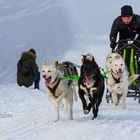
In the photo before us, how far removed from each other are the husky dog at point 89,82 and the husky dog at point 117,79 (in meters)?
1.23

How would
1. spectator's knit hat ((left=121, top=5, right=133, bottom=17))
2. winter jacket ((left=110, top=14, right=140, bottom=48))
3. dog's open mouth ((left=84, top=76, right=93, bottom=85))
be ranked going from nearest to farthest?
dog's open mouth ((left=84, top=76, right=93, bottom=85))
spectator's knit hat ((left=121, top=5, right=133, bottom=17))
winter jacket ((left=110, top=14, right=140, bottom=48))

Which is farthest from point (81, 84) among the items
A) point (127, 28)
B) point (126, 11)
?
point (127, 28)

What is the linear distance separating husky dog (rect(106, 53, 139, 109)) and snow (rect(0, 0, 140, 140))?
0.72ft

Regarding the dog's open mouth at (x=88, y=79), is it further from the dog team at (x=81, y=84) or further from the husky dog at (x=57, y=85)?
the husky dog at (x=57, y=85)

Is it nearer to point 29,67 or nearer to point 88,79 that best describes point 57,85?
point 88,79

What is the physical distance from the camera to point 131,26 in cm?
1048

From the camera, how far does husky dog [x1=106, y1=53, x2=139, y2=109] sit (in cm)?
959

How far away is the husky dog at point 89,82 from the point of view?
324 inches

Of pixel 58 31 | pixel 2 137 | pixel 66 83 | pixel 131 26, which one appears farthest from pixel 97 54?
pixel 2 137

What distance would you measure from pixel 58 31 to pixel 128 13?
12.8 m

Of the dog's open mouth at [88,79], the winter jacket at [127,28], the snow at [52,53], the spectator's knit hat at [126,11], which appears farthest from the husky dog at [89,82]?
the winter jacket at [127,28]

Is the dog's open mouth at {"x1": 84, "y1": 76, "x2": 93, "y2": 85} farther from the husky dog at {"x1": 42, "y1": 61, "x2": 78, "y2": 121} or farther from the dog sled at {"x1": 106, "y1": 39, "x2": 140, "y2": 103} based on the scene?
the dog sled at {"x1": 106, "y1": 39, "x2": 140, "y2": 103}

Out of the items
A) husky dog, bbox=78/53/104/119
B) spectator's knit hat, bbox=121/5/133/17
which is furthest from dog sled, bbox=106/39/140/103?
husky dog, bbox=78/53/104/119

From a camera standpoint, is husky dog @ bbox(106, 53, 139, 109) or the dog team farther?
husky dog @ bbox(106, 53, 139, 109)
